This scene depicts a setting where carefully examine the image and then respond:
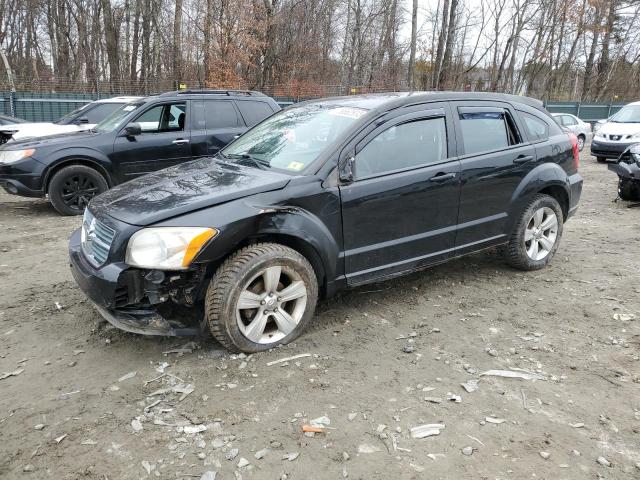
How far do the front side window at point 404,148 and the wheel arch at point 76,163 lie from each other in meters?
5.19

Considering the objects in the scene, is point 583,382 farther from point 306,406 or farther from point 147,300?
point 147,300

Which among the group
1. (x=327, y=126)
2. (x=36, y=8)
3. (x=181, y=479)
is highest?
(x=36, y=8)

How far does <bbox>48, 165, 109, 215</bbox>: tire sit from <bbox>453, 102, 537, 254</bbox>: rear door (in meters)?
5.48

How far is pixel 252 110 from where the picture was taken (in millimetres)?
8438

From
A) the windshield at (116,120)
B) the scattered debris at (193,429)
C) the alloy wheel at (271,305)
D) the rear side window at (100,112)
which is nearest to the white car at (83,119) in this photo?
the rear side window at (100,112)

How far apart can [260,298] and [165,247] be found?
0.70m

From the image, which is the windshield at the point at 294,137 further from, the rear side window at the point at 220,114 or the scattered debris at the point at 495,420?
the rear side window at the point at 220,114

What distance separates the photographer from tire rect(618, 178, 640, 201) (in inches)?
328

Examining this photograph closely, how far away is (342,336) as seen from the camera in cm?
373

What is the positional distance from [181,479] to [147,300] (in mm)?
1189

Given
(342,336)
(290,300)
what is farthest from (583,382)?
(290,300)

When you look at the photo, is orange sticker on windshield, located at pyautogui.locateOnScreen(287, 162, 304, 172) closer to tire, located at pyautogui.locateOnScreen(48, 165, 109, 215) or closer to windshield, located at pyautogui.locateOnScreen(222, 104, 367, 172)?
windshield, located at pyautogui.locateOnScreen(222, 104, 367, 172)

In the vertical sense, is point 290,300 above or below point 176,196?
below

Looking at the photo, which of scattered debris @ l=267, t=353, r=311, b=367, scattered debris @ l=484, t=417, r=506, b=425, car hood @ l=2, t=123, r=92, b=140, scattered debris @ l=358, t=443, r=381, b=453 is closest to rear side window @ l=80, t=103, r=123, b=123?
car hood @ l=2, t=123, r=92, b=140
